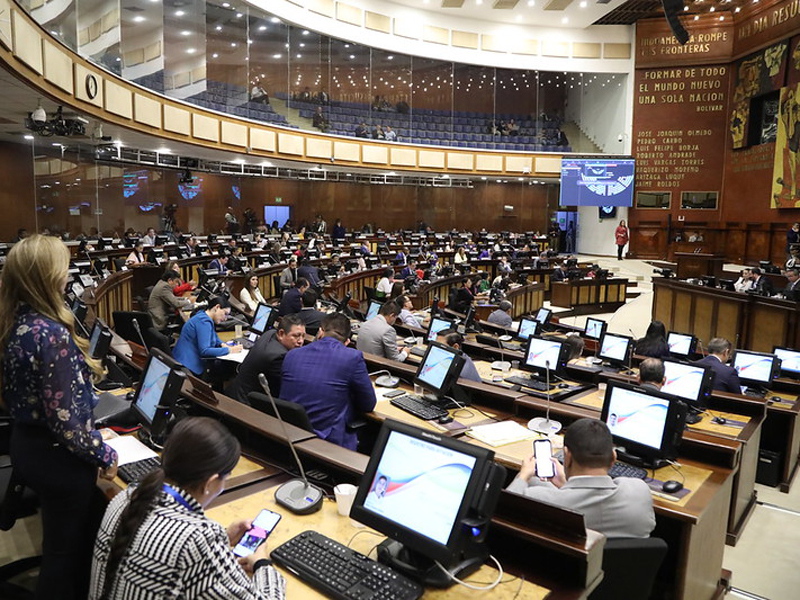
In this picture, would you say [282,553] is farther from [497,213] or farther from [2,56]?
[497,213]

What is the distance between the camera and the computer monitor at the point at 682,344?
21.2 feet

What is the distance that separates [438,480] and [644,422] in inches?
70.2

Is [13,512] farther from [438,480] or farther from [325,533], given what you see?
[438,480]

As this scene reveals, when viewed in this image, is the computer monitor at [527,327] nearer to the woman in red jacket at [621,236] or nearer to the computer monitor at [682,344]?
the computer monitor at [682,344]

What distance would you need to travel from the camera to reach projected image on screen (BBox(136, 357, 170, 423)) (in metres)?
3.00

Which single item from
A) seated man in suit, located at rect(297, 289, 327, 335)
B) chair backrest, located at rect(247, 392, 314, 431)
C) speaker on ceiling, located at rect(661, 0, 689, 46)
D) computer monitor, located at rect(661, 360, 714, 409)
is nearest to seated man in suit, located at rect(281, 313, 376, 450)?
chair backrest, located at rect(247, 392, 314, 431)

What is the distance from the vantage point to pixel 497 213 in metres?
25.7

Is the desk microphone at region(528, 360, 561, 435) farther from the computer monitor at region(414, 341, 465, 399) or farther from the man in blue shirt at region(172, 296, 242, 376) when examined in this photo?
the man in blue shirt at region(172, 296, 242, 376)

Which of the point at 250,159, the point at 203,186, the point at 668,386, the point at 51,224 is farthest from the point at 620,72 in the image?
the point at 668,386

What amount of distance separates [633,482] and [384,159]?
18.0 metres

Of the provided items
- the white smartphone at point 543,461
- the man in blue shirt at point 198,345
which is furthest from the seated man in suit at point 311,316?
the white smartphone at point 543,461

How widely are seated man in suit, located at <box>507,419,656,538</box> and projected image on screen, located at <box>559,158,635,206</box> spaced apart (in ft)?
63.6

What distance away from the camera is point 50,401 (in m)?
2.18

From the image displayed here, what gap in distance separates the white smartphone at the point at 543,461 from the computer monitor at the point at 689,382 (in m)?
2.15
